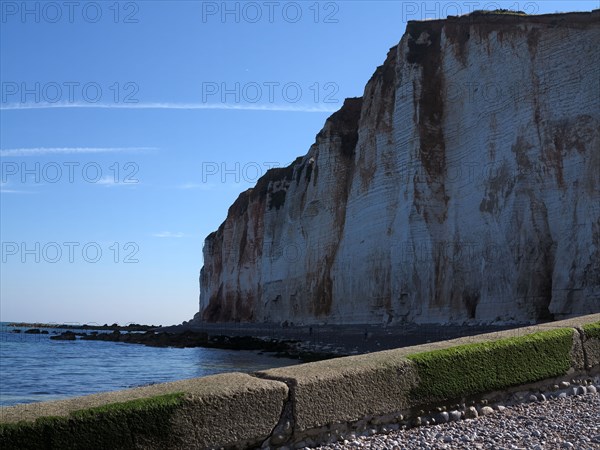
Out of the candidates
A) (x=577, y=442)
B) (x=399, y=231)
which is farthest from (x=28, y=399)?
(x=399, y=231)

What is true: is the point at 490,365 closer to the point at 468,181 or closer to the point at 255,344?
the point at 468,181

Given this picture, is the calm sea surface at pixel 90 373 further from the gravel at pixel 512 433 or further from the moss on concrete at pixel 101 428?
the gravel at pixel 512 433

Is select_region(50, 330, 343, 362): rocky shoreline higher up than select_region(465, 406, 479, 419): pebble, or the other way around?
select_region(465, 406, 479, 419): pebble

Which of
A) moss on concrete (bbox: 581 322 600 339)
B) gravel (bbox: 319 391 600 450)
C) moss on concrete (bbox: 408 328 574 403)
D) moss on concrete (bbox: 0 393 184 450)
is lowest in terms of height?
gravel (bbox: 319 391 600 450)

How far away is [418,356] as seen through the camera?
6086mm

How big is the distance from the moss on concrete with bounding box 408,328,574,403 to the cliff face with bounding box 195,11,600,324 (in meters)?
13.7

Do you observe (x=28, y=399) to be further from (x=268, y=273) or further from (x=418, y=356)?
(x=268, y=273)

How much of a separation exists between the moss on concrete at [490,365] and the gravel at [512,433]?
297 mm

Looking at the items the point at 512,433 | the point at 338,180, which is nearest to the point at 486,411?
the point at 512,433

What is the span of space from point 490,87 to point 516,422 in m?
22.5

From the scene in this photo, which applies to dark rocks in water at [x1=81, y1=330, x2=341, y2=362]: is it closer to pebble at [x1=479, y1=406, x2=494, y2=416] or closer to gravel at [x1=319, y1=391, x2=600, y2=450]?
pebble at [x1=479, y1=406, x2=494, y2=416]

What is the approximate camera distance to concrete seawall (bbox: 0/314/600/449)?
466 cm

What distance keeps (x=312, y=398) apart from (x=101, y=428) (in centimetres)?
172

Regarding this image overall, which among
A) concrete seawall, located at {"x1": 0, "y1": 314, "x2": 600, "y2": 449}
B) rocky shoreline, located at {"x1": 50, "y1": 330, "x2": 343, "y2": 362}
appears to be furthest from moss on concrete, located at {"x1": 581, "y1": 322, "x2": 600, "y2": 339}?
rocky shoreline, located at {"x1": 50, "y1": 330, "x2": 343, "y2": 362}
